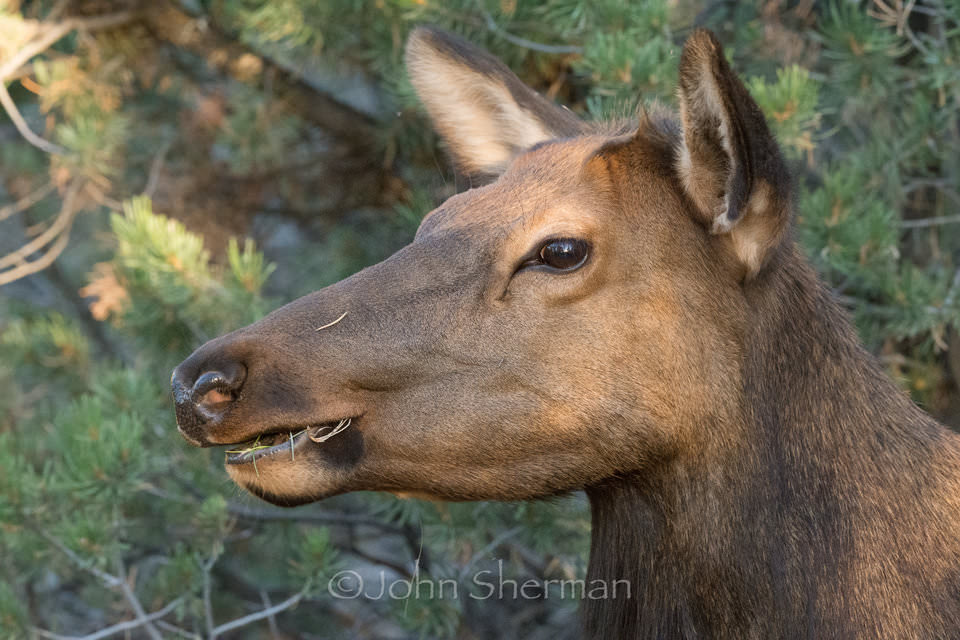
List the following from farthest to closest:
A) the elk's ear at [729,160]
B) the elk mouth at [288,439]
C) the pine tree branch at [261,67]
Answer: the pine tree branch at [261,67], the elk mouth at [288,439], the elk's ear at [729,160]

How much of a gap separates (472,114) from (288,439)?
1.40 m

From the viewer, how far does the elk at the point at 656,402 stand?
7.72 ft

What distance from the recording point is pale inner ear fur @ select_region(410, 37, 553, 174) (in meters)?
3.23

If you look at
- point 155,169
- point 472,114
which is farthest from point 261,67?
point 472,114

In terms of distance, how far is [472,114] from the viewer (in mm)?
3312

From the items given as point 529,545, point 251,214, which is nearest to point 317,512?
point 529,545

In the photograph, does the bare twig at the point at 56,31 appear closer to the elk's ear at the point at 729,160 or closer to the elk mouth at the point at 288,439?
the elk mouth at the point at 288,439

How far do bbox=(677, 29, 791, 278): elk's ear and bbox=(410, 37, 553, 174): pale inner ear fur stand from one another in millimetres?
889

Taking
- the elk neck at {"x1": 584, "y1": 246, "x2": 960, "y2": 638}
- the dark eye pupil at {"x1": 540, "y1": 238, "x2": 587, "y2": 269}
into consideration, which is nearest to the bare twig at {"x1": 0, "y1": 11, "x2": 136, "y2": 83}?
the dark eye pupil at {"x1": 540, "y1": 238, "x2": 587, "y2": 269}

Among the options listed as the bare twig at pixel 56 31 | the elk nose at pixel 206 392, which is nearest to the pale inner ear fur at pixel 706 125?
the elk nose at pixel 206 392

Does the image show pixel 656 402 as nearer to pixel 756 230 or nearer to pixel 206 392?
pixel 756 230

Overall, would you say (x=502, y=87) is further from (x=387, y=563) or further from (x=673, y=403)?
(x=387, y=563)

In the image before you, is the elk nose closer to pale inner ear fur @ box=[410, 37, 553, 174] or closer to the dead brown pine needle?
the dead brown pine needle

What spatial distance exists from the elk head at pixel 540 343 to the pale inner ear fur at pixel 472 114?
2.57 feet
